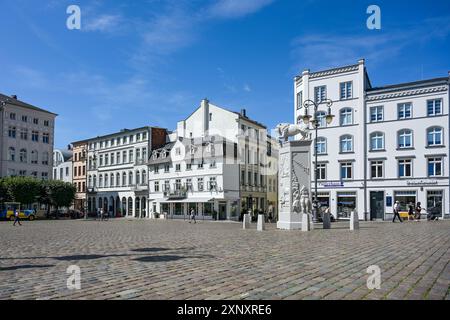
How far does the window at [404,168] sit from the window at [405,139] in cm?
161

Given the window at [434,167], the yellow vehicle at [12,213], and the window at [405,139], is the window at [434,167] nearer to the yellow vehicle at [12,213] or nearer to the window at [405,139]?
the window at [405,139]

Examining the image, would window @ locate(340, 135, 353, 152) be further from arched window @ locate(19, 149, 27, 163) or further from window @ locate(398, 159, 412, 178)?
arched window @ locate(19, 149, 27, 163)

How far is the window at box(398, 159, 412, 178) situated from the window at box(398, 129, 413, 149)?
1609 millimetres

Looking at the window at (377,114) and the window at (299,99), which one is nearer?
the window at (377,114)

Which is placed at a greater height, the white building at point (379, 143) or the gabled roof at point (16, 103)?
the gabled roof at point (16, 103)

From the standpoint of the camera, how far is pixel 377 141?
149 ft

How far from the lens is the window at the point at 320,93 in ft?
160

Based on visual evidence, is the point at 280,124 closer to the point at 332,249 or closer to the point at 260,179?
the point at 332,249

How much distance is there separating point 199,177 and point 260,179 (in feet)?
32.6

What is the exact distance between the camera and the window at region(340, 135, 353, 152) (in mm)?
46894

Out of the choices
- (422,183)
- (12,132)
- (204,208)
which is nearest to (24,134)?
(12,132)

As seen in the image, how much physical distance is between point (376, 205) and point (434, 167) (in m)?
7.23

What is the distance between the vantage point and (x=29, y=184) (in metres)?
58.6

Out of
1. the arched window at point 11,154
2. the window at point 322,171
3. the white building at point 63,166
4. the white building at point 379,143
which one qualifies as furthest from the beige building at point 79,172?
the white building at point 379,143
